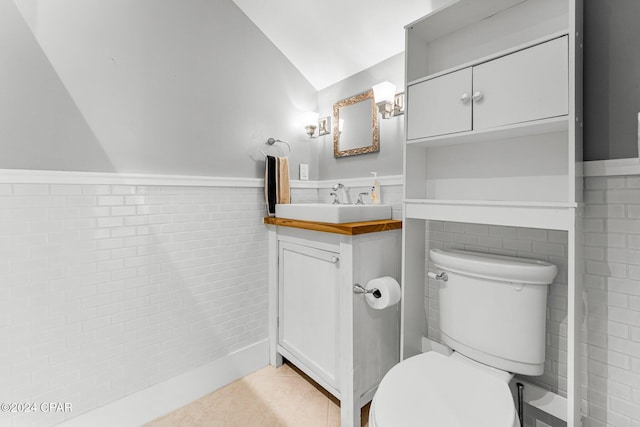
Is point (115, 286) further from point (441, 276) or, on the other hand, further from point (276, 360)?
point (441, 276)

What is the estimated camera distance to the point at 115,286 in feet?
4.79

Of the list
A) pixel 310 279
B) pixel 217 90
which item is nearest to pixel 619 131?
pixel 310 279

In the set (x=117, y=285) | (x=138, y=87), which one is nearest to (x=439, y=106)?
(x=138, y=87)

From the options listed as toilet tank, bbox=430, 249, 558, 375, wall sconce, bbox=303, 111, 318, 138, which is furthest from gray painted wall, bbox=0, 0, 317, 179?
toilet tank, bbox=430, 249, 558, 375

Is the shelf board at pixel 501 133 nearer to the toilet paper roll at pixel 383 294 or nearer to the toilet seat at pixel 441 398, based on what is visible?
the toilet paper roll at pixel 383 294

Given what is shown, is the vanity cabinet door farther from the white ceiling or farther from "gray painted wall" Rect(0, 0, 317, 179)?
the white ceiling

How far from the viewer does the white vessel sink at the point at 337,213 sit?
148 centimetres

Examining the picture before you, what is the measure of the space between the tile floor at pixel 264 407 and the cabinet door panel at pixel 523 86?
1.58m

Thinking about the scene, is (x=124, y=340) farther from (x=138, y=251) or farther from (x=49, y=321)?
(x=138, y=251)

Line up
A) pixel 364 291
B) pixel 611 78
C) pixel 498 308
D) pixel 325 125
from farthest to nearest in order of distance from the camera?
1. pixel 325 125
2. pixel 364 291
3. pixel 498 308
4. pixel 611 78

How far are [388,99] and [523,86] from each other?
75 centimetres

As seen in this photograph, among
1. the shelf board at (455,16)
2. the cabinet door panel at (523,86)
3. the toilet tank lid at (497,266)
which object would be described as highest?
the shelf board at (455,16)

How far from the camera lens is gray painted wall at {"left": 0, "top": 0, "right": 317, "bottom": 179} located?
1244 millimetres

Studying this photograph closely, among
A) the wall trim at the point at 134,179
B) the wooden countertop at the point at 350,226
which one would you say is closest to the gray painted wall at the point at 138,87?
the wall trim at the point at 134,179
